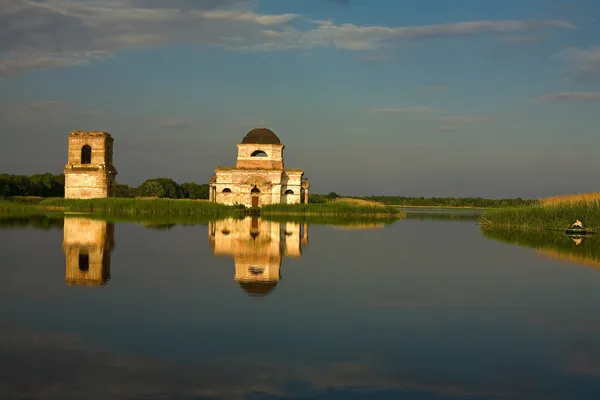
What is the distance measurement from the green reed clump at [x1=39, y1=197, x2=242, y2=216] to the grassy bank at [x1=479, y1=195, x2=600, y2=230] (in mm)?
18306

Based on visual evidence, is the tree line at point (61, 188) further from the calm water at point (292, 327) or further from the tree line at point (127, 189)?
the calm water at point (292, 327)

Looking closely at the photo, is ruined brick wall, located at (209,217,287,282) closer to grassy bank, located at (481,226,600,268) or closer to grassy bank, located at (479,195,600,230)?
grassy bank, located at (481,226,600,268)

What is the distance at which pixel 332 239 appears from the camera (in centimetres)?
2230

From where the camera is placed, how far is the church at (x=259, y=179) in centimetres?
4559

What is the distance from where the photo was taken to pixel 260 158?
47.3 m

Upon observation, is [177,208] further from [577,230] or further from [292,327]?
[292,327]

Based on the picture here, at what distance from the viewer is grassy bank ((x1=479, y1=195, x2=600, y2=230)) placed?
27469 mm

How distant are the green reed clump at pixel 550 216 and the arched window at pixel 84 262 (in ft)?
70.0

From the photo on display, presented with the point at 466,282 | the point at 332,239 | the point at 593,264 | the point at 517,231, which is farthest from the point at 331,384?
the point at 517,231

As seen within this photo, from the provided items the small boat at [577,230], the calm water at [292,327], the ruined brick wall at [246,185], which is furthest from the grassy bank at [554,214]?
the ruined brick wall at [246,185]

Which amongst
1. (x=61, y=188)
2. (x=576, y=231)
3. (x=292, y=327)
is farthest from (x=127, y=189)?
(x=292, y=327)

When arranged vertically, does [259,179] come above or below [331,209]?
above

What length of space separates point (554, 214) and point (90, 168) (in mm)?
33928

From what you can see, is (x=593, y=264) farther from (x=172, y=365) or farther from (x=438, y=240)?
(x=172, y=365)
